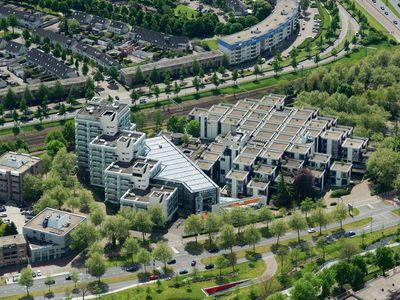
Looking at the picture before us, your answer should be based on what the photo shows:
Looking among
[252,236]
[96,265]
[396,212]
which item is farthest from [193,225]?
→ [396,212]

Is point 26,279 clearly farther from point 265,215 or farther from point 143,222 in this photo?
point 265,215

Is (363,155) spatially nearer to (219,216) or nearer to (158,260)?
(219,216)

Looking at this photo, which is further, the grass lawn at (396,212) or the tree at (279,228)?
the grass lawn at (396,212)

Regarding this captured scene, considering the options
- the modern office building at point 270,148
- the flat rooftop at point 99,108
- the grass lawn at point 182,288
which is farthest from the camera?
the flat rooftop at point 99,108

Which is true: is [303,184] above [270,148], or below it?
below

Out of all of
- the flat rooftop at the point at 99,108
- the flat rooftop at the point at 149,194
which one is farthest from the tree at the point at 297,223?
the flat rooftop at the point at 99,108

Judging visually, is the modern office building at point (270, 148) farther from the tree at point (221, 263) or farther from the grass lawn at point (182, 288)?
the grass lawn at point (182, 288)
